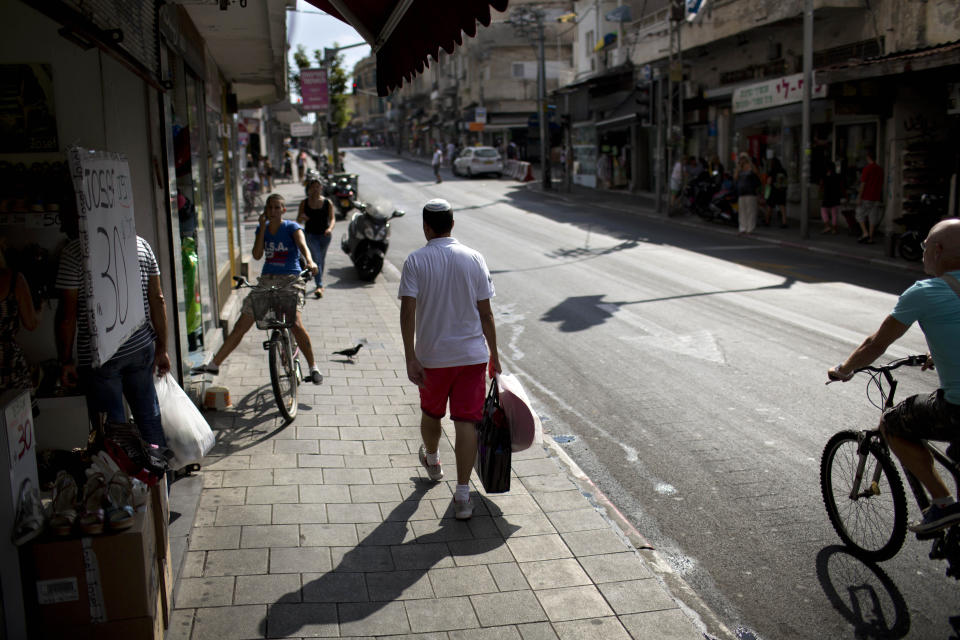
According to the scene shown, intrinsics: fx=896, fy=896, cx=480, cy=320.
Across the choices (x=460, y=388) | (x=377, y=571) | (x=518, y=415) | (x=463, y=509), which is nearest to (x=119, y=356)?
(x=377, y=571)

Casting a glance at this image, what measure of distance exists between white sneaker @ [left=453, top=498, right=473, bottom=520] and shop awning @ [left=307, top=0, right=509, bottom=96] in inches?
99.4

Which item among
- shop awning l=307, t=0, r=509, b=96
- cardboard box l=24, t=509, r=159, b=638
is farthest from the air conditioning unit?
cardboard box l=24, t=509, r=159, b=638

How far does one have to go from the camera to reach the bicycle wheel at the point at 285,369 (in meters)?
7.04

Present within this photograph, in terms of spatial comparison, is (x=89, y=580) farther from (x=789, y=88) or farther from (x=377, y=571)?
(x=789, y=88)

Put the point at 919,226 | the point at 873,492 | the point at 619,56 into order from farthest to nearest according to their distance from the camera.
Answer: the point at 619,56
the point at 919,226
the point at 873,492

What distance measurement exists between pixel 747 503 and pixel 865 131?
19.4m

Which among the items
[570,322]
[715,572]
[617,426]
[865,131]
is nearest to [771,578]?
[715,572]

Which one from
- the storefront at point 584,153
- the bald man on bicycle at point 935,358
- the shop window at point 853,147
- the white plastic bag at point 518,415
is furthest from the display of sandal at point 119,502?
the storefront at point 584,153

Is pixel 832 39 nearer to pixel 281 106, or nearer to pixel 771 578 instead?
pixel 281 106

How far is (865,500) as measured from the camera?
482cm

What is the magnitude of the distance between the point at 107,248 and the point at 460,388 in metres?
2.16

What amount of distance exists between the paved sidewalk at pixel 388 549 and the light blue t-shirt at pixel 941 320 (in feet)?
5.21

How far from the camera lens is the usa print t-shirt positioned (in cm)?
806

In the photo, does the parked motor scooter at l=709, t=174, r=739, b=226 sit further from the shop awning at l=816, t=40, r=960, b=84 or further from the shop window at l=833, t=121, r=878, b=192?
the shop awning at l=816, t=40, r=960, b=84
